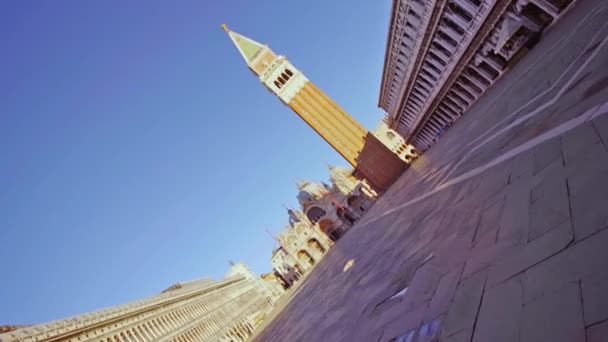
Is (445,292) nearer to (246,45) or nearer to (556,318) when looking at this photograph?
(556,318)

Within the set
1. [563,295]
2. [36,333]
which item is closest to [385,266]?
[563,295]

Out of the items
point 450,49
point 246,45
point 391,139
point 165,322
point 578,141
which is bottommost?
point 578,141

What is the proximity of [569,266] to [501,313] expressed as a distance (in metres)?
0.52

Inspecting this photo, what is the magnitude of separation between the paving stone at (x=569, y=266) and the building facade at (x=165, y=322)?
17.0 m

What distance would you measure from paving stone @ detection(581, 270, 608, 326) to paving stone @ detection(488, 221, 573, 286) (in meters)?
0.52

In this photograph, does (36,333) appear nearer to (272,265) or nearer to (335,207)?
(335,207)

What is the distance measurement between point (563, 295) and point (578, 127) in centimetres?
277

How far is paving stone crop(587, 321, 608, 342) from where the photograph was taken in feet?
5.73

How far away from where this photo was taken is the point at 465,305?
2986 millimetres

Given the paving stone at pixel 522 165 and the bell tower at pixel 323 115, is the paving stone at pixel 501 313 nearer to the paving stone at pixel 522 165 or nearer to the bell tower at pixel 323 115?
the paving stone at pixel 522 165

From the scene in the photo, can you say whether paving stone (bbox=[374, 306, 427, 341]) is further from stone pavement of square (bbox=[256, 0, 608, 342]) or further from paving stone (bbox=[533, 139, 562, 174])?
paving stone (bbox=[533, 139, 562, 174])

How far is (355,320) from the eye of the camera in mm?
5949

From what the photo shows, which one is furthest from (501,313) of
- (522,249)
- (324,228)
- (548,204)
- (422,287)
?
(324,228)

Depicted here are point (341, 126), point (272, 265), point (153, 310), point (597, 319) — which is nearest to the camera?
point (597, 319)
